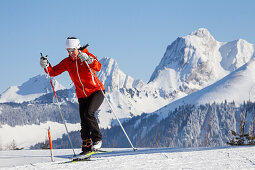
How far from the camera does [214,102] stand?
190 m

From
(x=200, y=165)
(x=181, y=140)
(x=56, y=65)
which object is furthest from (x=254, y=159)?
(x=181, y=140)

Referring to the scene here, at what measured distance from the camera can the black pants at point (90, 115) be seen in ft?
24.7

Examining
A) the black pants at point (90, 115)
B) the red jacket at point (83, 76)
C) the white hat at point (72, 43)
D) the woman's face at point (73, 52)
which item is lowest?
the black pants at point (90, 115)

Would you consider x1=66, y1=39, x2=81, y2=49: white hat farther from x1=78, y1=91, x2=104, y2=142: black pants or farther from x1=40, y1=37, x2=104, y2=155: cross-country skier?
x1=78, y1=91, x2=104, y2=142: black pants

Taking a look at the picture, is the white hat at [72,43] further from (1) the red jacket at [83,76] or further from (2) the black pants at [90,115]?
(2) the black pants at [90,115]

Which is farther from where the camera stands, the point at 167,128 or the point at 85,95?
the point at 167,128

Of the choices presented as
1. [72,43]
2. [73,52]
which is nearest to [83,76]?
[73,52]

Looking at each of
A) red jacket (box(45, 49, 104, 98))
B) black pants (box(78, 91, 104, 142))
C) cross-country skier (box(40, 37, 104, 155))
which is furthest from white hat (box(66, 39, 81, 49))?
black pants (box(78, 91, 104, 142))

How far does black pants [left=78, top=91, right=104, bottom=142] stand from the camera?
7.52 meters

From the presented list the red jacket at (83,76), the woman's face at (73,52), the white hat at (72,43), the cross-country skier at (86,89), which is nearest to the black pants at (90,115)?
the cross-country skier at (86,89)

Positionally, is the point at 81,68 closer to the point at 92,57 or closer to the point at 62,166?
the point at 92,57

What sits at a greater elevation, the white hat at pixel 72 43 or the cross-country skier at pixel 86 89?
the white hat at pixel 72 43

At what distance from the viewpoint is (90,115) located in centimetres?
→ 750

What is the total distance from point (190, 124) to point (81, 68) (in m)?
177
